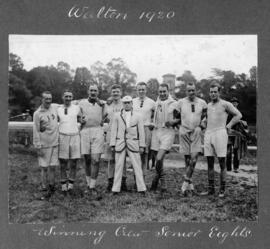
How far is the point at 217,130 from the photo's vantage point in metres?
6.57

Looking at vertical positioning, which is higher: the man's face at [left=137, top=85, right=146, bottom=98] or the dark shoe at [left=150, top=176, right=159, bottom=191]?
the man's face at [left=137, top=85, right=146, bottom=98]

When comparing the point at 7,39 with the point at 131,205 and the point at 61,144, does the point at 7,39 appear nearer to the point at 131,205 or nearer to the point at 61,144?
the point at 61,144

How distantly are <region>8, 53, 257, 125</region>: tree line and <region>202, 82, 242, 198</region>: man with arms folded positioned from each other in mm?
106

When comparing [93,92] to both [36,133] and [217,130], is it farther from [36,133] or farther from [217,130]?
[217,130]

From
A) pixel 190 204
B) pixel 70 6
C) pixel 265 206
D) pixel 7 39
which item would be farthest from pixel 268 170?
pixel 7 39

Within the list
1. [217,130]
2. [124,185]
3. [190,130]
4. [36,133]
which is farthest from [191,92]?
[36,133]

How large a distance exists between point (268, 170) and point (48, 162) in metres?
3.27

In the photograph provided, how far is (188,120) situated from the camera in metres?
6.66

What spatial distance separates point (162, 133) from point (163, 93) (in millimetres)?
613

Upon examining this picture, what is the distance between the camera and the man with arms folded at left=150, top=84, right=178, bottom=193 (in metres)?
6.68

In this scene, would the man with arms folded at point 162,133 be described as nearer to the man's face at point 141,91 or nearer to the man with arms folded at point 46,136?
the man's face at point 141,91

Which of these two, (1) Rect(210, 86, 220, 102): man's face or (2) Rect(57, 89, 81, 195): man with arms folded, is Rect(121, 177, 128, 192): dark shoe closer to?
(2) Rect(57, 89, 81, 195): man with arms folded
